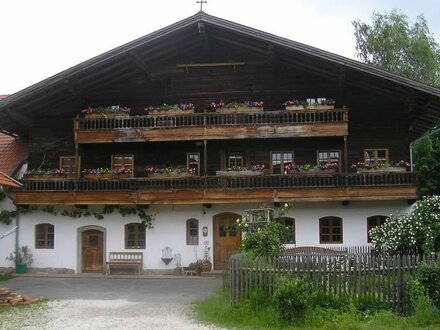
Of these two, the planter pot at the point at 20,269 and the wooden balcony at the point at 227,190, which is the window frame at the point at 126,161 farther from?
the planter pot at the point at 20,269

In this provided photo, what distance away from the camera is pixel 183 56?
76.0ft

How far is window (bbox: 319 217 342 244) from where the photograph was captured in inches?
840

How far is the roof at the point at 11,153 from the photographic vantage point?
2334 centimetres

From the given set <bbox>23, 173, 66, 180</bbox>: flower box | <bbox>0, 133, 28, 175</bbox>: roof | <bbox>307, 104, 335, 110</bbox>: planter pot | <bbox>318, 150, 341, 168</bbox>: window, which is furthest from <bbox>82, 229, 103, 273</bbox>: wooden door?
<bbox>307, 104, 335, 110</bbox>: planter pot

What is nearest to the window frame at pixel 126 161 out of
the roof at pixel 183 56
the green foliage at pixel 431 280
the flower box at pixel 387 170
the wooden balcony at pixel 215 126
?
the wooden balcony at pixel 215 126

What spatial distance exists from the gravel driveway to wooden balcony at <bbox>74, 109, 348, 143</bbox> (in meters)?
5.63

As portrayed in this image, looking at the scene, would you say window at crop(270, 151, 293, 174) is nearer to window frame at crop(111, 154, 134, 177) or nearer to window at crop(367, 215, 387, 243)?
window at crop(367, 215, 387, 243)

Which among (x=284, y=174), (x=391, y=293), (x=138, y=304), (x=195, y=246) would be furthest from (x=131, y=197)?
(x=391, y=293)

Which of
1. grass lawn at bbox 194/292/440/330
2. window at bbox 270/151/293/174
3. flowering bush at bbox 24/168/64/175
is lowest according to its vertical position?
grass lawn at bbox 194/292/440/330

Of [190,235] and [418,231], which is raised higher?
[418,231]

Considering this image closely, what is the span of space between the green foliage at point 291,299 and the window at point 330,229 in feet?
35.0

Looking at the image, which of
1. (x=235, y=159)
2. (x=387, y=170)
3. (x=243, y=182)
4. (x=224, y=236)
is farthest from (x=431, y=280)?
(x=235, y=159)

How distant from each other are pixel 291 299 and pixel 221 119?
11309 mm

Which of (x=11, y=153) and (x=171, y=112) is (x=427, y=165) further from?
(x=11, y=153)
